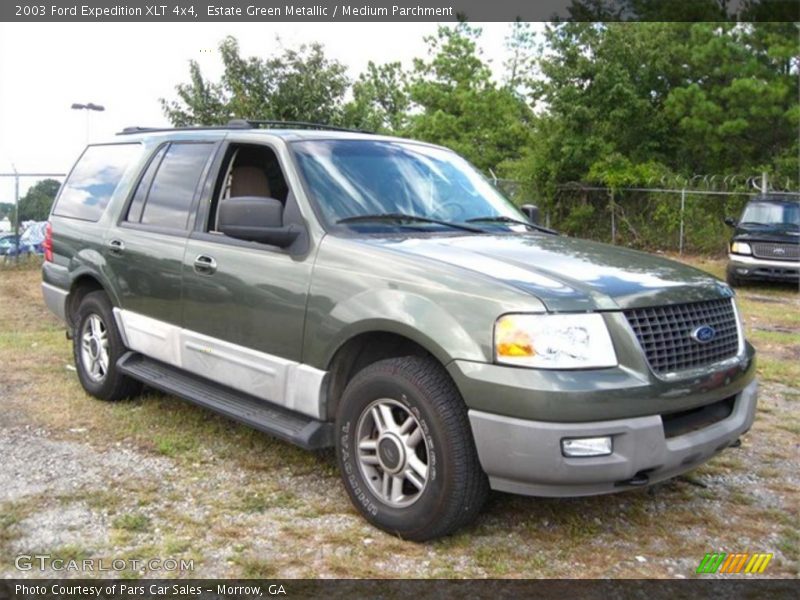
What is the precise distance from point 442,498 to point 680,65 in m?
20.9

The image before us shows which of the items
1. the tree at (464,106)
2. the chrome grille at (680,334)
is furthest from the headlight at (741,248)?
the tree at (464,106)

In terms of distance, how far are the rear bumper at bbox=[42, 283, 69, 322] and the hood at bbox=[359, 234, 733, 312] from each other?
132 inches

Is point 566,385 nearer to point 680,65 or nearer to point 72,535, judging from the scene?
point 72,535

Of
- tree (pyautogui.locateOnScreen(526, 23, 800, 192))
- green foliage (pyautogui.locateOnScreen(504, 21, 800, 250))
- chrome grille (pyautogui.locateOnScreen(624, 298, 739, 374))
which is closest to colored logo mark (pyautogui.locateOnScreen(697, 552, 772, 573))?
chrome grille (pyautogui.locateOnScreen(624, 298, 739, 374))

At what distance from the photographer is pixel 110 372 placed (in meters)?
5.73

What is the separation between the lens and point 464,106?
115 ft

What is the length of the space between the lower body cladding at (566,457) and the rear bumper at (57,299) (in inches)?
164

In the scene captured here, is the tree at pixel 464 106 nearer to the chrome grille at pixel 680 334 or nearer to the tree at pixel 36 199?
the tree at pixel 36 199

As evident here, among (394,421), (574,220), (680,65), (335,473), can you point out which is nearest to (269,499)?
(335,473)

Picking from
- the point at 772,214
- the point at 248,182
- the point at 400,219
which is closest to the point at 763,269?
the point at 772,214

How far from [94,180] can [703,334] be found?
4.66 metres

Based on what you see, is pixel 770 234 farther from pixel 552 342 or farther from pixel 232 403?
pixel 552 342

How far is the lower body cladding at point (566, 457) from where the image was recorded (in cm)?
327

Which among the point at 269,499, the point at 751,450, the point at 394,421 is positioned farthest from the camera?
the point at 751,450
